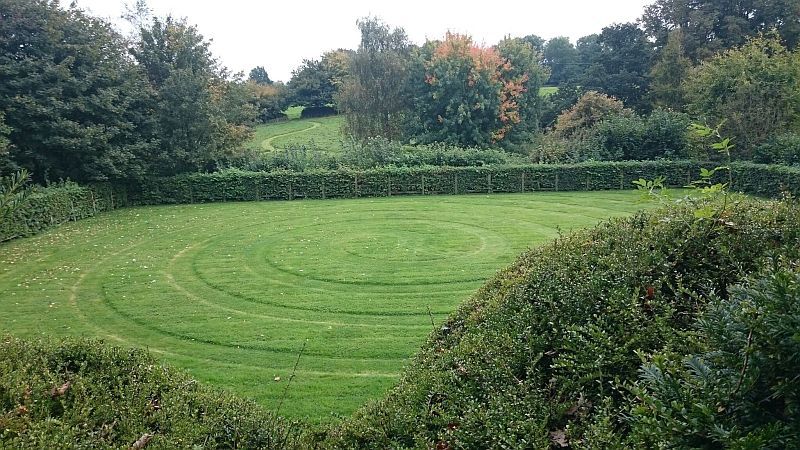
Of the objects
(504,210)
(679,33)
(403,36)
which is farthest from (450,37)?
(504,210)

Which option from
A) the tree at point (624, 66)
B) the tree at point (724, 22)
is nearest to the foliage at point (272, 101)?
the tree at point (624, 66)

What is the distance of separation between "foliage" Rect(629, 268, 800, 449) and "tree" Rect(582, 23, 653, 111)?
4327cm

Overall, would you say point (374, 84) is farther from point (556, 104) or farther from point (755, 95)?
point (755, 95)

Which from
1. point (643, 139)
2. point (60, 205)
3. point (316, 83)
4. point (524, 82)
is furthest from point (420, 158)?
point (316, 83)

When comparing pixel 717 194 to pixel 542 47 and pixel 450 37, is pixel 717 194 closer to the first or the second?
pixel 450 37

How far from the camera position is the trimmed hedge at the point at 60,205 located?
18.4 metres

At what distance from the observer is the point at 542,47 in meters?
74.2

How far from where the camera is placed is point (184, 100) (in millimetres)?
27328

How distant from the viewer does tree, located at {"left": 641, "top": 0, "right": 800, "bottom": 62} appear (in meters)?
36.0

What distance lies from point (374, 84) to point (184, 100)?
16.0 meters

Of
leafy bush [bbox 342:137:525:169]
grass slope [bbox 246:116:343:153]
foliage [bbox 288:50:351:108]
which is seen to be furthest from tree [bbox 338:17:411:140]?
foliage [bbox 288:50:351:108]

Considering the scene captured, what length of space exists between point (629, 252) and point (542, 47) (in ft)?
251

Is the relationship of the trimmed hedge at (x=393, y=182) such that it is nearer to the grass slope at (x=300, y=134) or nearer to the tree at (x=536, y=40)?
the grass slope at (x=300, y=134)

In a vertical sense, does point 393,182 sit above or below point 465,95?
below
